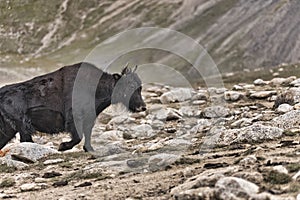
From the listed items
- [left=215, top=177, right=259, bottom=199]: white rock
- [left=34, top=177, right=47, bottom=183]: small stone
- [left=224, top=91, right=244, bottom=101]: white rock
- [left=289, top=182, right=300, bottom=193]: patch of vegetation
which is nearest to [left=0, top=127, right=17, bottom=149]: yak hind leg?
[left=34, top=177, right=47, bottom=183]: small stone

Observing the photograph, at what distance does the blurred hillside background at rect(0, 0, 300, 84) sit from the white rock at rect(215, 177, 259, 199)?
73886 mm

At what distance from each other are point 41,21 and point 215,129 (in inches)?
4431

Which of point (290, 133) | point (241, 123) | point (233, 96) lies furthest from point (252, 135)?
Result: point (233, 96)

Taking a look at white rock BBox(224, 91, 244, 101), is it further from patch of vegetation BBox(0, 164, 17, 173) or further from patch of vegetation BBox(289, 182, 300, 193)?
patch of vegetation BBox(289, 182, 300, 193)

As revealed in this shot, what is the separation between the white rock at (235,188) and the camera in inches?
364

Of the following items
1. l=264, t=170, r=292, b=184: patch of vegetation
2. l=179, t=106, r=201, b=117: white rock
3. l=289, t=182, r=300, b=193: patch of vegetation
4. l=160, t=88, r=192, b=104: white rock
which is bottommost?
l=289, t=182, r=300, b=193: patch of vegetation

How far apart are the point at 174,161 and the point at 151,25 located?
4252 inches

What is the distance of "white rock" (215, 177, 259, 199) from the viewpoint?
9.23 metres

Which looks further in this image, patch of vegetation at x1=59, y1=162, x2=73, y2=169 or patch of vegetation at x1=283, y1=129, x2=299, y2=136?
patch of vegetation at x1=59, y1=162, x2=73, y2=169

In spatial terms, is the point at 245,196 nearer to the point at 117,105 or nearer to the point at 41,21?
the point at 117,105

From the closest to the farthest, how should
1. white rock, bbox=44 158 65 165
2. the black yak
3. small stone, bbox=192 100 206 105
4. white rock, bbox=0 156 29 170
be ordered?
white rock, bbox=0 156 29 170 → white rock, bbox=44 158 65 165 → the black yak → small stone, bbox=192 100 206 105

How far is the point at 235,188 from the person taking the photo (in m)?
9.34

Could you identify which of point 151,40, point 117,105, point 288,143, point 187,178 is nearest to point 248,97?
point 117,105

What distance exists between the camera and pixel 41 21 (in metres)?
128
